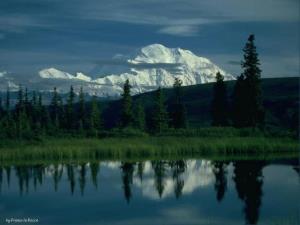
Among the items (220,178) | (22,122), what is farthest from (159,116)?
(220,178)

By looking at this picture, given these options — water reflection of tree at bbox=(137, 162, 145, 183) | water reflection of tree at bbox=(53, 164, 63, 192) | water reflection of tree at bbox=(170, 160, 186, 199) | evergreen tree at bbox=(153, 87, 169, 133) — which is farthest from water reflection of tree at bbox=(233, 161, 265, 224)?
evergreen tree at bbox=(153, 87, 169, 133)

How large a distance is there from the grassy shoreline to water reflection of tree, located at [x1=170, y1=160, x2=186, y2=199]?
3398mm

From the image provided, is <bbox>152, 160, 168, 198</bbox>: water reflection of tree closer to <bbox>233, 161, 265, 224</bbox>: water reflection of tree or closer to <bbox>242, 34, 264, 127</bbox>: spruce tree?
<bbox>233, 161, 265, 224</bbox>: water reflection of tree

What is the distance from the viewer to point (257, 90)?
Result: 85375mm

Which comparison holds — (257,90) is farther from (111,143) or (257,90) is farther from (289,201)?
(289,201)

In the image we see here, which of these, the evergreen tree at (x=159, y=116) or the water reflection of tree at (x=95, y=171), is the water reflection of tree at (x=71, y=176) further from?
the evergreen tree at (x=159, y=116)

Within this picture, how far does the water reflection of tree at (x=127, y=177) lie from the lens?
39.6 m

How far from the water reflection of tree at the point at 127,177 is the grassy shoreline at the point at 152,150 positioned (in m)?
4.84

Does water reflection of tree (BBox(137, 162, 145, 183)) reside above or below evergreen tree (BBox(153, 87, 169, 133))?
below

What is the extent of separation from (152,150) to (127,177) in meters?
13.9

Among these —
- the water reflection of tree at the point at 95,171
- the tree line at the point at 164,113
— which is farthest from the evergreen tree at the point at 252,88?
the water reflection of tree at the point at 95,171

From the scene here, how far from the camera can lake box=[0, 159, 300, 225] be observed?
31.4m

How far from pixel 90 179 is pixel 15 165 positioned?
1080 centimetres

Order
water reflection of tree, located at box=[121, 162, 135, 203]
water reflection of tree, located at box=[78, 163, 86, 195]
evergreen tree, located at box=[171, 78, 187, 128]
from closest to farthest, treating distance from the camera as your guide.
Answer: water reflection of tree, located at box=[121, 162, 135, 203] → water reflection of tree, located at box=[78, 163, 86, 195] → evergreen tree, located at box=[171, 78, 187, 128]
